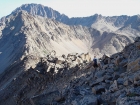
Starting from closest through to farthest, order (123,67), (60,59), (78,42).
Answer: (123,67) → (60,59) → (78,42)

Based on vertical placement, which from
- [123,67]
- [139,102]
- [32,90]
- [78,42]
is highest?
[78,42]

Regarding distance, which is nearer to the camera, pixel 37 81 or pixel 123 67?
pixel 123 67

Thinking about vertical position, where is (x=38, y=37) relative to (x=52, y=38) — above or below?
below

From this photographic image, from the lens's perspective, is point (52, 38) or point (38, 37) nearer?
point (38, 37)

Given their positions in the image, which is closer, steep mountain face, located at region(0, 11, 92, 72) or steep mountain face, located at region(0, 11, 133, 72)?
steep mountain face, located at region(0, 11, 92, 72)

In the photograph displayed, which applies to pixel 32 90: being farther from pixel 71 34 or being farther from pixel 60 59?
pixel 71 34

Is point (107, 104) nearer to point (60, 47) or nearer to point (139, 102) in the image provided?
point (139, 102)

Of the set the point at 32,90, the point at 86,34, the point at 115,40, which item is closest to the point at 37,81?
the point at 32,90

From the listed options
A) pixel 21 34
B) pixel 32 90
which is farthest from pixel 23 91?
pixel 21 34

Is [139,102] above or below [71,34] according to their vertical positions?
below

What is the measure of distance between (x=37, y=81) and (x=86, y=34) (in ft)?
410

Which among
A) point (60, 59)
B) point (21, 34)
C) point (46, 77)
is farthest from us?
point (21, 34)

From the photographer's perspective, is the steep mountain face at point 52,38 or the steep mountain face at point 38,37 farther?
the steep mountain face at point 52,38

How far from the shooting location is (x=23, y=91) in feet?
112
